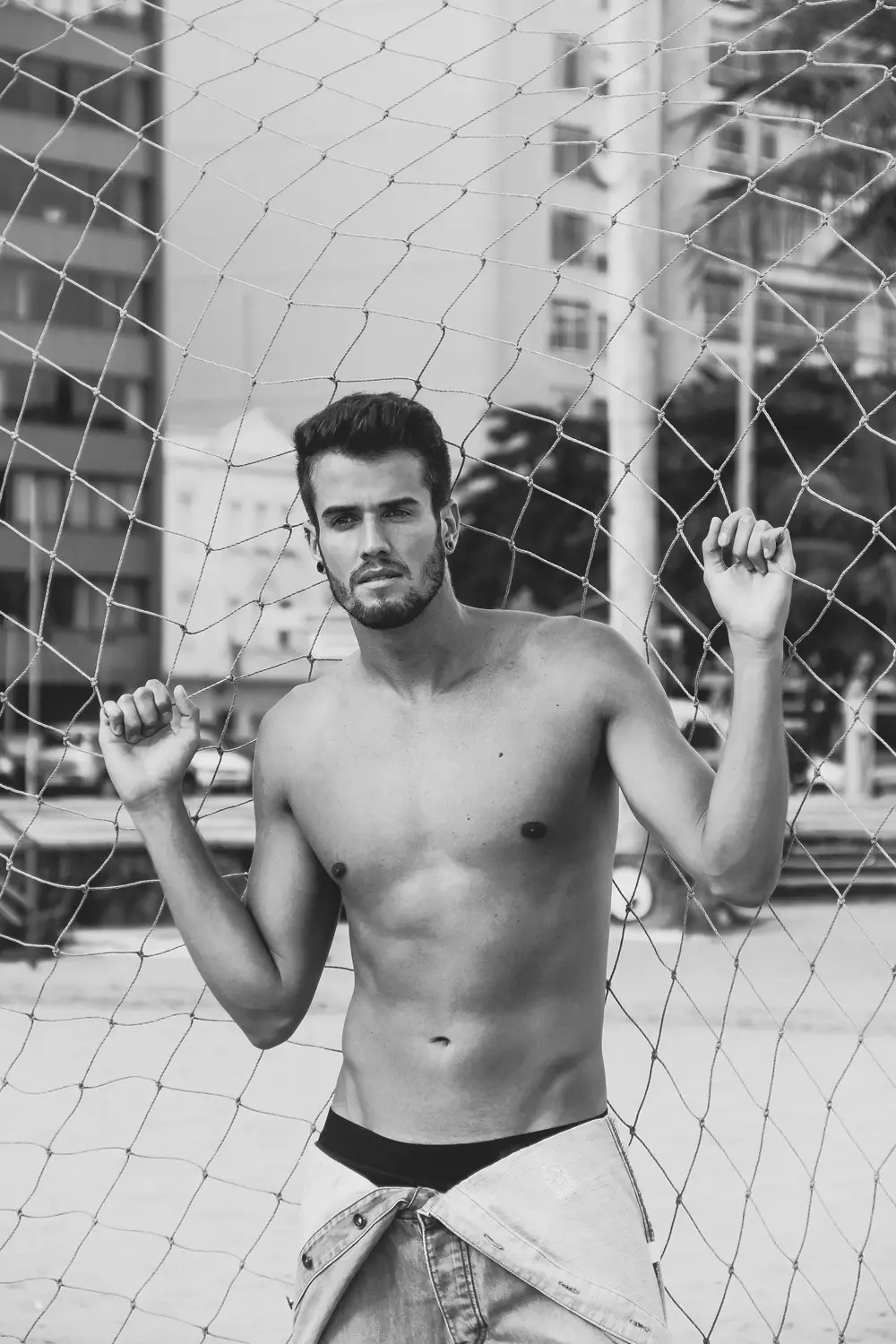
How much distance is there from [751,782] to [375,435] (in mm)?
629

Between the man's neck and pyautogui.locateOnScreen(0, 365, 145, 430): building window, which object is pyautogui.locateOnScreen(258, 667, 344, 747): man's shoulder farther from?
pyautogui.locateOnScreen(0, 365, 145, 430): building window

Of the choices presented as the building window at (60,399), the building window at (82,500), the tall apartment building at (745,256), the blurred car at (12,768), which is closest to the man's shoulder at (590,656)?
the tall apartment building at (745,256)

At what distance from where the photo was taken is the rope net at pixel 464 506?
4246 mm

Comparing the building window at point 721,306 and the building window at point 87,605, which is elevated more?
the building window at point 721,306

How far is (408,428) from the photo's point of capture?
7.46ft

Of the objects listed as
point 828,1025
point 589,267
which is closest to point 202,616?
point 589,267

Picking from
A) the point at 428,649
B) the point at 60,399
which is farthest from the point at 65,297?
the point at 428,649

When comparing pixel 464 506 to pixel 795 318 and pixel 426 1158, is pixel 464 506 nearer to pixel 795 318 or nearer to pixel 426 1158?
pixel 795 318

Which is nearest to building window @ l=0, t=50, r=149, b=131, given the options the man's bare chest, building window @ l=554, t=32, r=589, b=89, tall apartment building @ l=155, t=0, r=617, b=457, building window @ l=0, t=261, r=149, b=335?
tall apartment building @ l=155, t=0, r=617, b=457

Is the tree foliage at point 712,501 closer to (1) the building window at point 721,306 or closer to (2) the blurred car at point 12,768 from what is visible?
(2) the blurred car at point 12,768

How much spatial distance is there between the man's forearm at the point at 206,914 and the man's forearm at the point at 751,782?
63cm

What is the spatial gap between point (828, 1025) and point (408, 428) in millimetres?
6038

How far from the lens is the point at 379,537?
2215 millimetres

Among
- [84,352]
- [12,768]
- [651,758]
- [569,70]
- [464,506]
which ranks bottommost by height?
[84,352]
